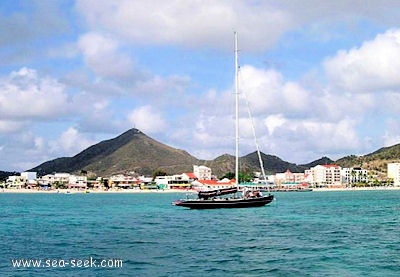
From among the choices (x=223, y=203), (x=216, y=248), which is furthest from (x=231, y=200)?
(x=216, y=248)

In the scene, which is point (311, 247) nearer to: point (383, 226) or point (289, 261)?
point (289, 261)

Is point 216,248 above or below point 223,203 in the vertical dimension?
below

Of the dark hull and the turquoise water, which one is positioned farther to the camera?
the dark hull

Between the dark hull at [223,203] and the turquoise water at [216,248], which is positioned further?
the dark hull at [223,203]

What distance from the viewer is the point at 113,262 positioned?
29953 millimetres

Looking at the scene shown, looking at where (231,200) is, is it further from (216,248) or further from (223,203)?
(216,248)

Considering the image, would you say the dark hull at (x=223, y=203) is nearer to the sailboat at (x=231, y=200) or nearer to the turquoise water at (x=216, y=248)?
the sailboat at (x=231, y=200)

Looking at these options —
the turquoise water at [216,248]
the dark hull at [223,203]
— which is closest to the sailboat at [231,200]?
the dark hull at [223,203]

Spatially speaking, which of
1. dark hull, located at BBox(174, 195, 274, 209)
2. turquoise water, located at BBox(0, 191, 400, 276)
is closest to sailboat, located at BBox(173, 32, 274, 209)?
dark hull, located at BBox(174, 195, 274, 209)

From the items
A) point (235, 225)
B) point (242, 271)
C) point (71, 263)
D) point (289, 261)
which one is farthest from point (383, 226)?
point (71, 263)

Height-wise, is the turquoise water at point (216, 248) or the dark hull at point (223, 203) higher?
the dark hull at point (223, 203)

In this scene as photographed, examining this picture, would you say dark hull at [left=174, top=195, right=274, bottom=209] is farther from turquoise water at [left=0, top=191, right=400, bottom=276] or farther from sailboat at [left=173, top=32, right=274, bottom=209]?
turquoise water at [left=0, top=191, right=400, bottom=276]

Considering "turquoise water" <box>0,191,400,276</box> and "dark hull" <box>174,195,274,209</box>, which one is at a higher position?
"dark hull" <box>174,195,274,209</box>

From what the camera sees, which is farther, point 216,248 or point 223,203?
point 223,203
